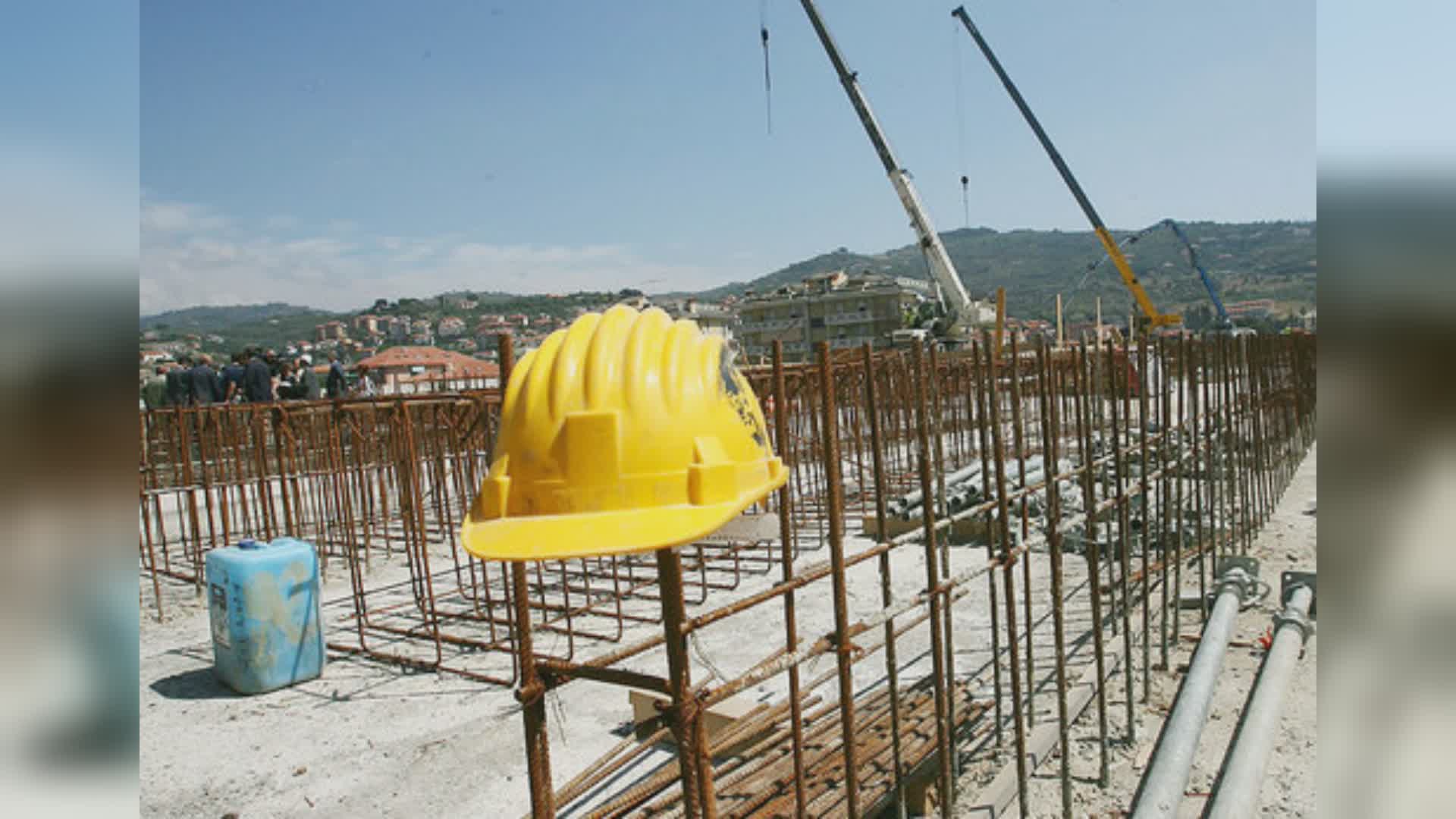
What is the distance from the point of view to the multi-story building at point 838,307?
2906 inches

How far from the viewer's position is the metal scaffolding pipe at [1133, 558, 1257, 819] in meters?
3.75

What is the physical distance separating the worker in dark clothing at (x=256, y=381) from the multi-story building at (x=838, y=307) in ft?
191

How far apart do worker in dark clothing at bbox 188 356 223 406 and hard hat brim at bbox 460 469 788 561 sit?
44.5ft

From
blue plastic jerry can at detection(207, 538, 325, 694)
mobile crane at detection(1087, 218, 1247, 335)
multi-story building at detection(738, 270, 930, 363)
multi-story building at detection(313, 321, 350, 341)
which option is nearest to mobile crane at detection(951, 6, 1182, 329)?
mobile crane at detection(1087, 218, 1247, 335)

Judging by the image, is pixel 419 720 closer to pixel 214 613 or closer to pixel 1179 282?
pixel 214 613

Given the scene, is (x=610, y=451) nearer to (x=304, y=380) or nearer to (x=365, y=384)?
(x=304, y=380)

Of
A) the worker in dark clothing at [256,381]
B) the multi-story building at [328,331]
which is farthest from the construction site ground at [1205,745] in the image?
the multi-story building at [328,331]

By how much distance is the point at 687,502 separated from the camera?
2.08m

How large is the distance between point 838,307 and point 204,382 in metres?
68.7

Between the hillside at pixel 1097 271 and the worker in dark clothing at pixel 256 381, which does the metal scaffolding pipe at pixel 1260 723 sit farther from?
the hillside at pixel 1097 271

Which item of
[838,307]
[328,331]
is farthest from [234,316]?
[838,307]

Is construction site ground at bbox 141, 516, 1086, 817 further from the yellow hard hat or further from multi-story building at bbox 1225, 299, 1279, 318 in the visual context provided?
multi-story building at bbox 1225, 299, 1279, 318

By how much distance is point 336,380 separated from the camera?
16.3 meters
